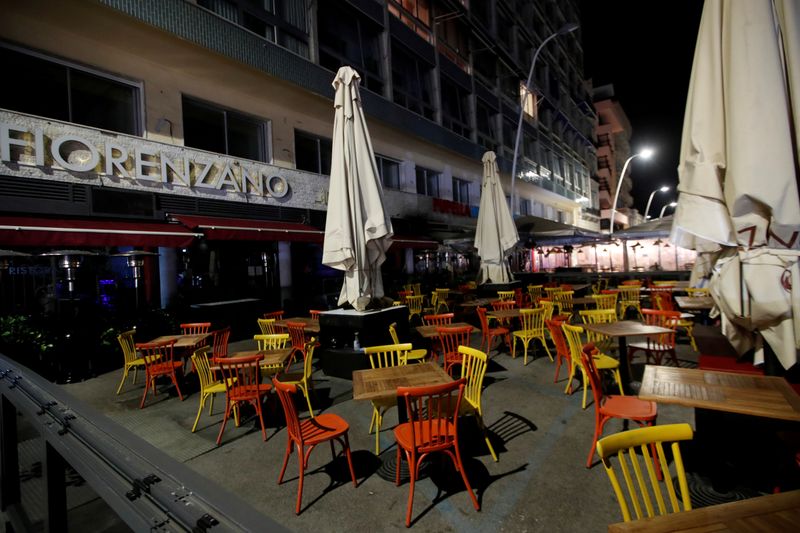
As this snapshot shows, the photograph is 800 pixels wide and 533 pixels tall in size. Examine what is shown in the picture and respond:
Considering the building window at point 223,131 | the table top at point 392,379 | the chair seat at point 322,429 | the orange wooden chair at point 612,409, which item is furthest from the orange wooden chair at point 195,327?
the orange wooden chair at point 612,409

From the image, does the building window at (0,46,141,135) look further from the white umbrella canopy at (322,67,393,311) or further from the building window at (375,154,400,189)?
the building window at (375,154,400,189)

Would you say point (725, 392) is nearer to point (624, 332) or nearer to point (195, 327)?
point (624, 332)

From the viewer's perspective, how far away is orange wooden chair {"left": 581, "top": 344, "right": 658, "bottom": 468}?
11.0 ft

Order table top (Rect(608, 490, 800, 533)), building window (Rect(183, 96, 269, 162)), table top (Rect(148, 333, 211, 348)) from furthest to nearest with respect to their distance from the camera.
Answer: building window (Rect(183, 96, 269, 162))
table top (Rect(148, 333, 211, 348))
table top (Rect(608, 490, 800, 533))

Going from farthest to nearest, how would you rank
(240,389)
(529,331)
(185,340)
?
(529,331) < (185,340) < (240,389)

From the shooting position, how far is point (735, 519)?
1.52 metres

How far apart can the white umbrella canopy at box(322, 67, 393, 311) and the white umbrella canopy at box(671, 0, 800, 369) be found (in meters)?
4.35

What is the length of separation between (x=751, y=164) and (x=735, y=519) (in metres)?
2.17

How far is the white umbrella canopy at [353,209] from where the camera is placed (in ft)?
20.6

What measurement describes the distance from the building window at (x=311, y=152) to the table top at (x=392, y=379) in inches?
443


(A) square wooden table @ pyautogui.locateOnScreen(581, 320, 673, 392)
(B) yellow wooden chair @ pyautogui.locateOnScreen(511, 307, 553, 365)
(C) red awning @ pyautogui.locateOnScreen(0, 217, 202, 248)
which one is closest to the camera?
(A) square wooden table @ pyautogui.locateOnScreen(581, 320, 673, 392)

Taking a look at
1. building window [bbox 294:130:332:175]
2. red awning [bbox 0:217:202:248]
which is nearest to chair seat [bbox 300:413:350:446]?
red awning [bbox 0:217:202:248]

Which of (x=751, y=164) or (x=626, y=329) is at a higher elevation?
(x=751, y=164)

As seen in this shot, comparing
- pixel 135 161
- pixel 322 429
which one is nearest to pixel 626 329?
pixel 322 429
